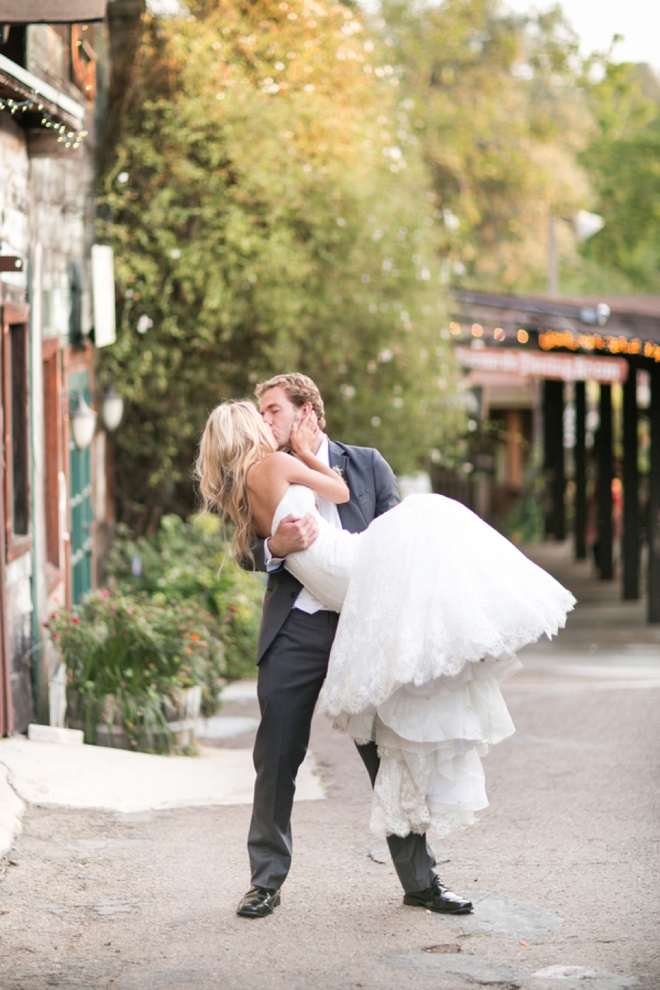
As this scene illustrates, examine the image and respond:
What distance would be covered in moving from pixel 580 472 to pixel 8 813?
16.3 metres

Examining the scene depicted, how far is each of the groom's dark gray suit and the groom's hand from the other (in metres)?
0.14

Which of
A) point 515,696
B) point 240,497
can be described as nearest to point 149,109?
point 515,696

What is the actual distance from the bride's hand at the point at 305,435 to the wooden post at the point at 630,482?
1224 cm

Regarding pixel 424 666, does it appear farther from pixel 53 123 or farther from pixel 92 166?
pixel 92 166

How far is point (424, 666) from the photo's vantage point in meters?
3.98

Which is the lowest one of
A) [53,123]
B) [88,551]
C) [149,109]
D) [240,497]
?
[88,551]

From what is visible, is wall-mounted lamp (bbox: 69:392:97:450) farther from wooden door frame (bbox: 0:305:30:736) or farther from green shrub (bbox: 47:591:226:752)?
wooden door frame (bbox: 0:305:30:736)

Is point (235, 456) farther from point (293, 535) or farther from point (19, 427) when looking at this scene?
point (19, 427)

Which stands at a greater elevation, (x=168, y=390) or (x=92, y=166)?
(x=92, y=166)

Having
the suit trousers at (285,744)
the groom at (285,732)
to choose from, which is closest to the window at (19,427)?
the groom at (285,732)

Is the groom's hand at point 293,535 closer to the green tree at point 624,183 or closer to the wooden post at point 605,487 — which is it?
the wooden post at point 605,487

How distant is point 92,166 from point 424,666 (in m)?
7.99

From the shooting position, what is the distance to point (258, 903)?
14.0 ft

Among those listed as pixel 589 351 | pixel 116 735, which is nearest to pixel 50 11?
pixel 116 735
